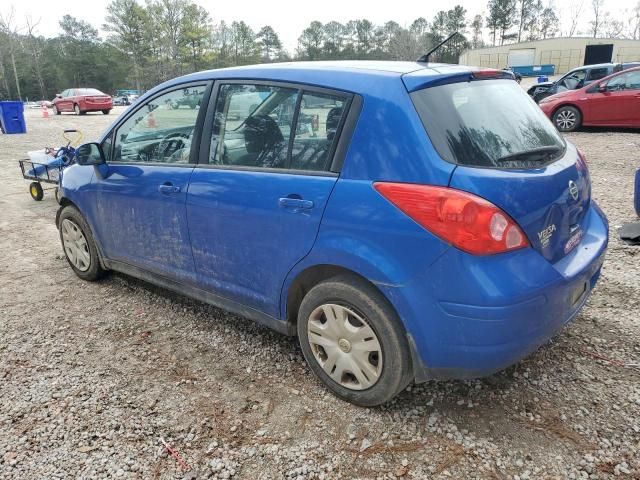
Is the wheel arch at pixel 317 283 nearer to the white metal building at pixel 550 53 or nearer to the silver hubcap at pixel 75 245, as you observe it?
the silver hubcap at pixel 75 245

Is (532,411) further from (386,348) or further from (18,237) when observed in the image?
(18,237)

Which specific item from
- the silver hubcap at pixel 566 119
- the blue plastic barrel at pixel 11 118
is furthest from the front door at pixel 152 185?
the blue plastic barrel at pixel 11 118

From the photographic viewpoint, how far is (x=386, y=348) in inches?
94.7

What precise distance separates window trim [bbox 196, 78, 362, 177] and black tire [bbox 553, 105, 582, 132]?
1184 centimetres

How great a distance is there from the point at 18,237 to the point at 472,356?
575 cm

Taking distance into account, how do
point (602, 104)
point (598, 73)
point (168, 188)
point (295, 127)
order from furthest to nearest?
point (598, 73) → point (602, 104) → point (168, 188) → point (295, 127)

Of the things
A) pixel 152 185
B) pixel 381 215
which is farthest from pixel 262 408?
pixel 152 185

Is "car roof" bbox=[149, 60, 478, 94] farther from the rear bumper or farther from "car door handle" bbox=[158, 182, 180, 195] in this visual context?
the rear bumper

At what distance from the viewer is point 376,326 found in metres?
2.40

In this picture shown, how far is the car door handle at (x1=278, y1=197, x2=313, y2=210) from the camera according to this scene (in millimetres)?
2520

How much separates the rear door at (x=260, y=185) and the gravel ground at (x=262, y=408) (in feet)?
1.70

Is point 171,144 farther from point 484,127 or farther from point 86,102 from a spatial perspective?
point 86,102

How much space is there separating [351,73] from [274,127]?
531mm

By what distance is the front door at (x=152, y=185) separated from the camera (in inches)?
128
